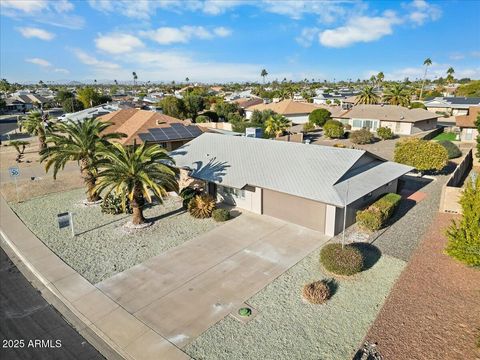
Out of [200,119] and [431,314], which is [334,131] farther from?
[431,314]

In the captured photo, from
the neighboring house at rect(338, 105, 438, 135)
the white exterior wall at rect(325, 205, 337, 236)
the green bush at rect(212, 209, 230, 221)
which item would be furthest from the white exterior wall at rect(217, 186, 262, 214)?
the neighboring house at rect(338, 105, 438, 135)

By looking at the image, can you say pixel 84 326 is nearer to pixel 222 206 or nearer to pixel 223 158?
pixel 222 206

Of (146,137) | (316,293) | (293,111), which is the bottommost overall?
(316,293)

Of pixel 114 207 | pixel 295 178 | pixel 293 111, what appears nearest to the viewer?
pixel 295 178

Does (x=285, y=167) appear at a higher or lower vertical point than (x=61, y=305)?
higher

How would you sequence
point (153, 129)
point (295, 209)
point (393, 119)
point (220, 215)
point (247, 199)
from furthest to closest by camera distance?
point (393, 119)
point (153, 129)
point (247, 199)
point (220, 215)
point (295, 209)

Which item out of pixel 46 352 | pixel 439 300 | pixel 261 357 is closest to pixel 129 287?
pixel 46 352

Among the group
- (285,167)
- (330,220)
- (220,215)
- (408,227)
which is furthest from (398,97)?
(220,215)
